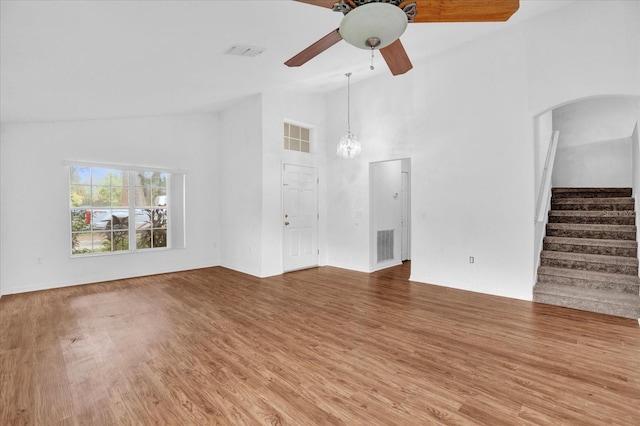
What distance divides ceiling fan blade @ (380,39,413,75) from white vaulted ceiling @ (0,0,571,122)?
3.24 feet

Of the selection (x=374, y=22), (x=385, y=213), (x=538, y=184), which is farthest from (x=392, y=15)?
(x=385, y=213)

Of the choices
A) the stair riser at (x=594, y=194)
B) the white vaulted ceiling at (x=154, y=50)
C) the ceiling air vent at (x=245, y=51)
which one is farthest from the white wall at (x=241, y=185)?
the stair riser at (x=594, y=194)

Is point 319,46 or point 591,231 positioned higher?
point 319,46

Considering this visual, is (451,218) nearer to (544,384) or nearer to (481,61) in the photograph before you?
(481,61)

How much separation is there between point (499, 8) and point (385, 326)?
2949 mm

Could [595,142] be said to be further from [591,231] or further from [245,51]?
[245,51]

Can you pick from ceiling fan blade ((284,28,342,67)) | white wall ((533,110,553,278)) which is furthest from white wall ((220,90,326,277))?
white wall ((533,110,553,278))

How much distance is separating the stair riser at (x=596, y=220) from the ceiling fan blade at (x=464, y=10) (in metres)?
4.27

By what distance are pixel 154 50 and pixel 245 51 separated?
3.29 ft

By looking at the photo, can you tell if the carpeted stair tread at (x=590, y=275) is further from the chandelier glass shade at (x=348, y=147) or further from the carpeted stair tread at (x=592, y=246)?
the chandelier glass shade at (x=348, y=147)

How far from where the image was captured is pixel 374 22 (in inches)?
71.5

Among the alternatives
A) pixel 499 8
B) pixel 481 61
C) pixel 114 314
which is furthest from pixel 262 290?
pixel 481 61

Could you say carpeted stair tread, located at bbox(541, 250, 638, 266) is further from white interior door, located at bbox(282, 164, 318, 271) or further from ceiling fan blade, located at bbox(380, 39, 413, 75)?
white interior door, located at bbox(282, 164, 318, 271)

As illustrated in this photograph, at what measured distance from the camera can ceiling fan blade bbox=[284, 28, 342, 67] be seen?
2.45 m
